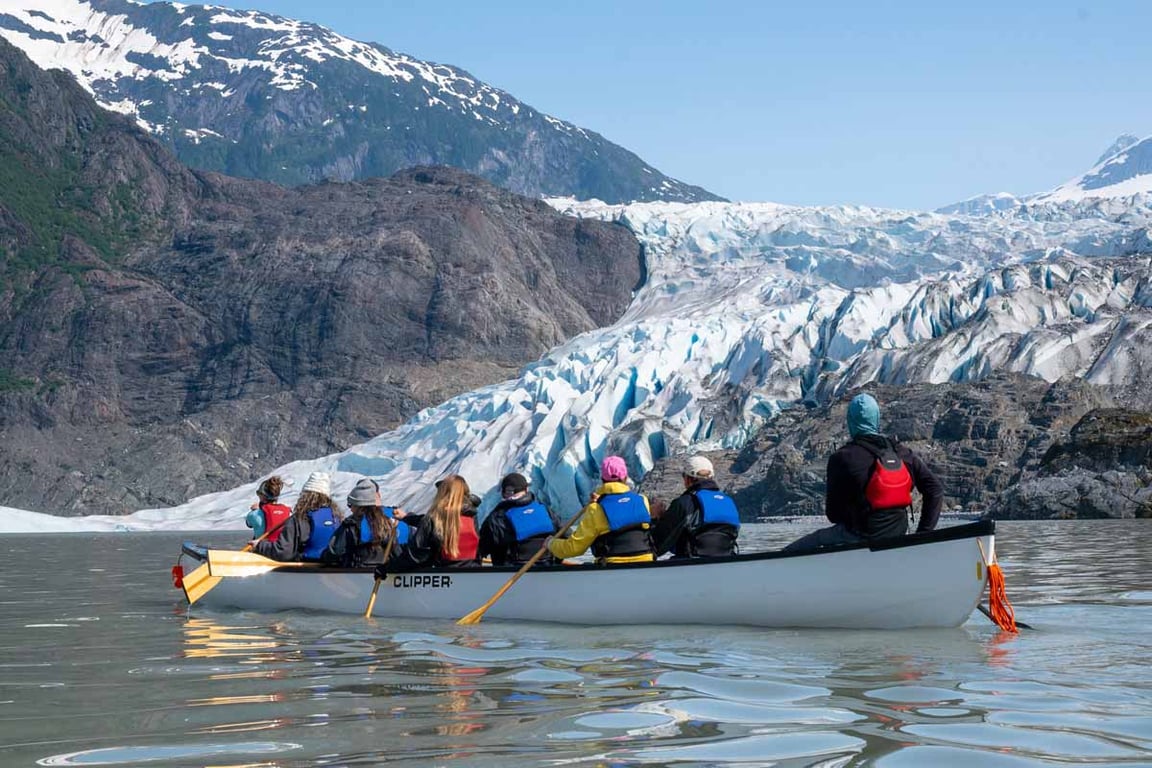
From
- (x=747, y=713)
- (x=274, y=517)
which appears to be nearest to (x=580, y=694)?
(x=747, y=713)

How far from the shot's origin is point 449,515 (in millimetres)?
14273

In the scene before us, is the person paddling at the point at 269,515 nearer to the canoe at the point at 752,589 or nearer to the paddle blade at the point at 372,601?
the paddle blade at the point at 372,601

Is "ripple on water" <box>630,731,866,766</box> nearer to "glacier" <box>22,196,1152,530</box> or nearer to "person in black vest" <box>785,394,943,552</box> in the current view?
"person in black vest" <box>785,394,943,552</box>

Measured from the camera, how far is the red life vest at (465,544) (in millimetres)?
14312

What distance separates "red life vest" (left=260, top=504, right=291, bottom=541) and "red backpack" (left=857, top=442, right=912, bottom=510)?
28.1 ft

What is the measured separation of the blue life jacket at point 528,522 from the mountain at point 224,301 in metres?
114

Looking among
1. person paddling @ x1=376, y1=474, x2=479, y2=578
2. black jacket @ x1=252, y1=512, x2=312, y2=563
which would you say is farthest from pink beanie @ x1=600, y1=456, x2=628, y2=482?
black jacket @ x1=252, y1=512, x2=312, y2=563

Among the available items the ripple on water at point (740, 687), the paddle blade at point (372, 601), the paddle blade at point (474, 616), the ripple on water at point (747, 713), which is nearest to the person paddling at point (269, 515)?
the paddle blade at point (372, 601)

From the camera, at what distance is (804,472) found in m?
74.4

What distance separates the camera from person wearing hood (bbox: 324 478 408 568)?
15.1 meters

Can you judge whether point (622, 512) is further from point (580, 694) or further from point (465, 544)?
point (580, 694)

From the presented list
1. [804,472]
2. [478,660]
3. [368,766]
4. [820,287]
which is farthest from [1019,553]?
[820,287]

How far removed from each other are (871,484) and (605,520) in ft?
9.01

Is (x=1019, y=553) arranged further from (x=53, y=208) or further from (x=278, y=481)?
(x=53, y=208)
